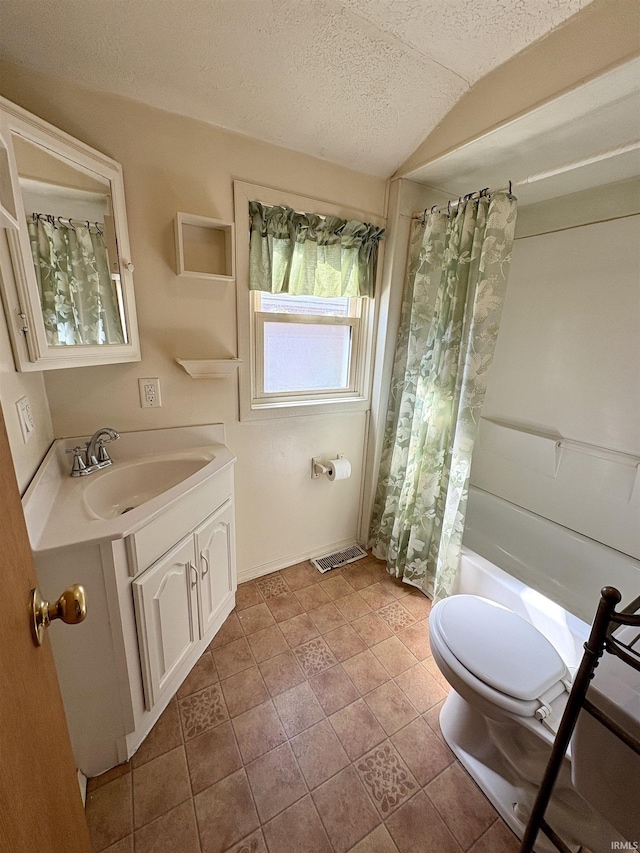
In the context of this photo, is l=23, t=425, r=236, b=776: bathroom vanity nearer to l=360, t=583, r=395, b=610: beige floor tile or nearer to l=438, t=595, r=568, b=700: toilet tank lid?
l=360, t=583, r=395, b=610: beige floor tile

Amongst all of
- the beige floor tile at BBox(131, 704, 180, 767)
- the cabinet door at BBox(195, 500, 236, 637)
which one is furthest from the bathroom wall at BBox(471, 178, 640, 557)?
the beige floor tile at BBox(131, 704, 180, 767)

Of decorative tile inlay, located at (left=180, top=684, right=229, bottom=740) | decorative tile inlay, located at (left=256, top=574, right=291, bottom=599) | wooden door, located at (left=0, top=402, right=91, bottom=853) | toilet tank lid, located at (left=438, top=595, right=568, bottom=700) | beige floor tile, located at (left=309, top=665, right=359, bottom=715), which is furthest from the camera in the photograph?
decorative tile inlay, located at (left=256, top=574, right=291, bottom=599)

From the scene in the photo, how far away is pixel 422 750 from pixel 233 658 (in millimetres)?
843

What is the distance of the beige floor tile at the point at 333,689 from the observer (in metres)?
1.39

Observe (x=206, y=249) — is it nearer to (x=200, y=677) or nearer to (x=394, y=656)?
(x=200, y=677)

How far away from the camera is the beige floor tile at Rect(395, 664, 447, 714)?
1408mm

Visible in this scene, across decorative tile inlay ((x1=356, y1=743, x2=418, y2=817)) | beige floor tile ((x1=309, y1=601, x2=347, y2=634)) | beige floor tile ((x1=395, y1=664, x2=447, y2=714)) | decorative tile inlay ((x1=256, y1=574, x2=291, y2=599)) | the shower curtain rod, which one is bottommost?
decorative tile inlay ((x1=356, y1=743, x2=418, y2=817))

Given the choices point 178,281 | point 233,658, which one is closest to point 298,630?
point 233,658

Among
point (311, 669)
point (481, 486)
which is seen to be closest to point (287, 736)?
point (311, 669)

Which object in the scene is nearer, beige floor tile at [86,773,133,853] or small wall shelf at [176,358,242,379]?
beige floor tile at [86,773,133,853]

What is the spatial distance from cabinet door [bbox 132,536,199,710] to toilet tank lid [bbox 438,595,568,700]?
3.23 ft

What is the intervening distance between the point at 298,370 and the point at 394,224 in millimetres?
927

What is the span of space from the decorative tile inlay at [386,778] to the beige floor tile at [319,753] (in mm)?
81

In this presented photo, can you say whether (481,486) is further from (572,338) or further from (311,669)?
(311,669)
